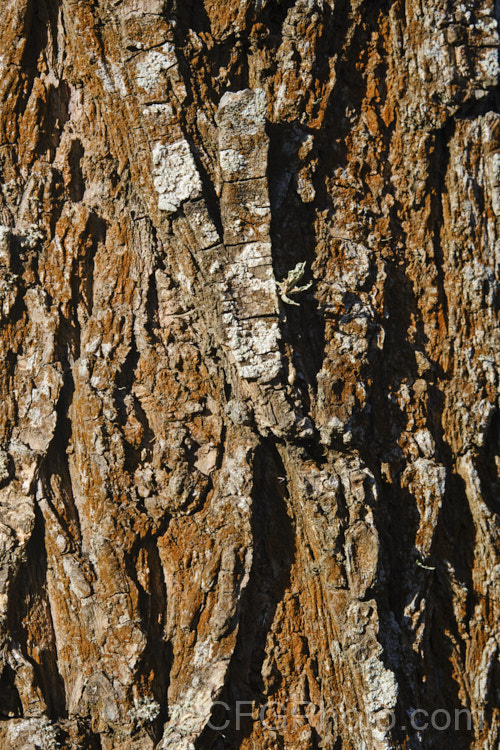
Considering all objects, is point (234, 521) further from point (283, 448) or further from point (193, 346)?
point (193, 346)

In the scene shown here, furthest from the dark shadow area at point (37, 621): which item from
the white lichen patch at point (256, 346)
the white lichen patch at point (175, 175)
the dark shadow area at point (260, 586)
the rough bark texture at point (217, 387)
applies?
the white lichen patch at point (175, 175)

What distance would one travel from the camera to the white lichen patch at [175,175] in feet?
6.36

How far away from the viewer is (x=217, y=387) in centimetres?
202

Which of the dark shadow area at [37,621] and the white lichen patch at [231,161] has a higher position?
the white lichen patch at [231,161]

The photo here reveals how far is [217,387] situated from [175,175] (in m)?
0.65

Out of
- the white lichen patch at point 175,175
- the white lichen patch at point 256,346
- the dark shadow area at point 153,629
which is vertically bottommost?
the dark shadow area at point 153,629

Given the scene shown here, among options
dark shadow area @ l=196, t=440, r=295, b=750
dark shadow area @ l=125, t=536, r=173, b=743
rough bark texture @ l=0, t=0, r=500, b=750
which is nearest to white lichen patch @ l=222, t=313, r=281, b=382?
rough bark texture @ l=0, t=0, r=500, b=750

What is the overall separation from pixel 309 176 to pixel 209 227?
37 cm

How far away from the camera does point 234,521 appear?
196 cm

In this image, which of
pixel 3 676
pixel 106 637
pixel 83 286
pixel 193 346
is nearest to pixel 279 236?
pixel 193 346

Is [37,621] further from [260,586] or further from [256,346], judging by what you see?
[256,346]

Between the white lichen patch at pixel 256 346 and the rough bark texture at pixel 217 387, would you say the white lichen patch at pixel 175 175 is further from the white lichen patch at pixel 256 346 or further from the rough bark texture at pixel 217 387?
the white lichen patch at pixel 256 346

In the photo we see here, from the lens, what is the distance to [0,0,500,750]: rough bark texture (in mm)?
1933

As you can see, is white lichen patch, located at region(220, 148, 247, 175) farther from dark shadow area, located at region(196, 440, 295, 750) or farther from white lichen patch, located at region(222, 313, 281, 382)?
dark shadow area, located at region(196, 440, 295, 750)
